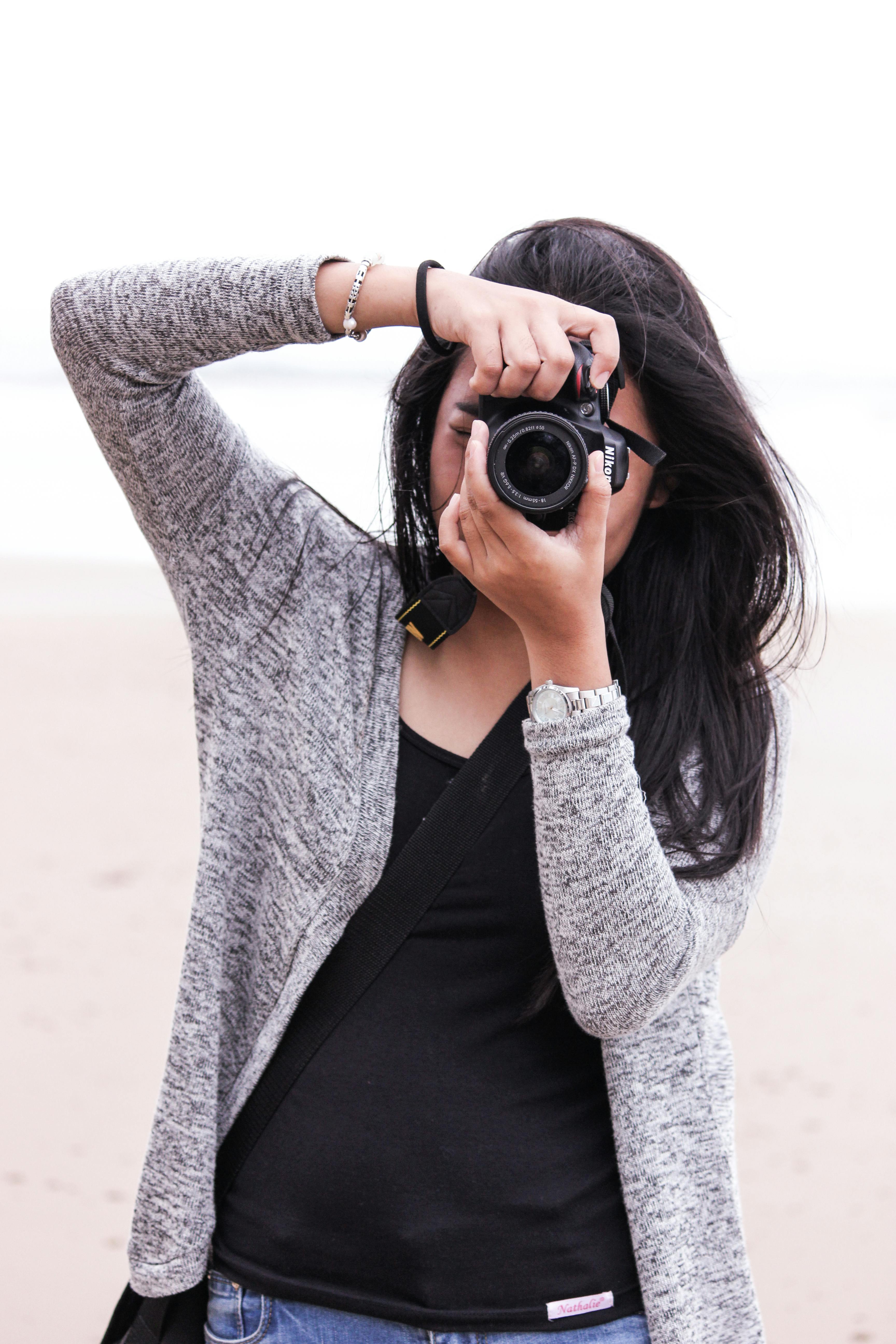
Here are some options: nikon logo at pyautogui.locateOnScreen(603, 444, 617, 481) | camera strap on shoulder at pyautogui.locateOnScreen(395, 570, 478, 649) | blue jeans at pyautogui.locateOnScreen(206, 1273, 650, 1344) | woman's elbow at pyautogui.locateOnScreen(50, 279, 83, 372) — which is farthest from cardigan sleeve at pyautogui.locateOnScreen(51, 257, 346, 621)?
blue jeans at pyautogui.locateOnScreen(206, 1273, 650, 1344)

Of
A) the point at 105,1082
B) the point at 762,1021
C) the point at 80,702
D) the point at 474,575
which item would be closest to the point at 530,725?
the point at 474,575

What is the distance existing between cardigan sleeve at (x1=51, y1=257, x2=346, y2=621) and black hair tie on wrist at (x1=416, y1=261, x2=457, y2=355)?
9 cm

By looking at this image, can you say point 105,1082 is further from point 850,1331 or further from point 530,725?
point 530,725

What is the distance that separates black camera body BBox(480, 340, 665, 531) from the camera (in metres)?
1.00

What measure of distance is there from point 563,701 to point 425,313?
1.18ft

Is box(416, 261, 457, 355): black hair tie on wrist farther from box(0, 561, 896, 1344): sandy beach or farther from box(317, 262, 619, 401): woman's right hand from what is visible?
box(0, 561, 896, 1344): sandy beach

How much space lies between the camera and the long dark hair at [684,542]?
3.78 feet

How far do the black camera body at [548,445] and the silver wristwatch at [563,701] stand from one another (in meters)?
0.15

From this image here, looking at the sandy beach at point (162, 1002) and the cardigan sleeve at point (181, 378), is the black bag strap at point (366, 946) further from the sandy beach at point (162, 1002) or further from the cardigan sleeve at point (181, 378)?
the sandy beach at point (162, 1002)

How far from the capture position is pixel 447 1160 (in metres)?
0.99

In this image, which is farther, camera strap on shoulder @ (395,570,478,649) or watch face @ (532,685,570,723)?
camera strap on shoulder @ (395,570,478,649)

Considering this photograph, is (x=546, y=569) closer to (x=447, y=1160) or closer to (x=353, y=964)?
(x=353, y=964)

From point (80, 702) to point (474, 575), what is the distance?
25.2 ft

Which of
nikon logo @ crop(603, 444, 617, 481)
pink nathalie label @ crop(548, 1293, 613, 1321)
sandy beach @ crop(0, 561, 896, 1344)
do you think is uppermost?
nikon logo @ crop(603, 444, 617, 481)
